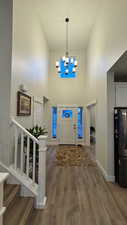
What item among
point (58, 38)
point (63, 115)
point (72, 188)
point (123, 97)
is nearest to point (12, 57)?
point (123, 97)

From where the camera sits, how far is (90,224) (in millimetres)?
1975

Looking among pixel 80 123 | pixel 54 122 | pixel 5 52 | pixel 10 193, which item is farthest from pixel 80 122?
pixel 10 193

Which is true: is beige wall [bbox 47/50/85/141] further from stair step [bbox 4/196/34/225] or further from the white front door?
stair step [bbox 4/196/34/225]

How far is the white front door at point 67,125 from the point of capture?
7672mm

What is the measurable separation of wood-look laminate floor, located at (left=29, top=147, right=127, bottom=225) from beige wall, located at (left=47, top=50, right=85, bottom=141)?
4.56 m

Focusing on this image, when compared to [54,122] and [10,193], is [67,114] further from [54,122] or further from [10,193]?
[10,193]

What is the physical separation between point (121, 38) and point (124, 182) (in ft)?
9.79

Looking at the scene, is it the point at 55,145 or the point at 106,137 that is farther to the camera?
the point at 55,145

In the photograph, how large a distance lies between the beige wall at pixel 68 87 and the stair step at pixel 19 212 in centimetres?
575

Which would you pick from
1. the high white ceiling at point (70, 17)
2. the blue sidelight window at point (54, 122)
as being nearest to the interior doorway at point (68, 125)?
the blue sidelight window at point (54, 122)

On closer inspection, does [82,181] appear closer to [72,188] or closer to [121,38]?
[72,188]

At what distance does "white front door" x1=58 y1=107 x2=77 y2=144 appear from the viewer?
7672mm

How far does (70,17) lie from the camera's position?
4.94 meters

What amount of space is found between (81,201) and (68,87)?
19.7 ft
